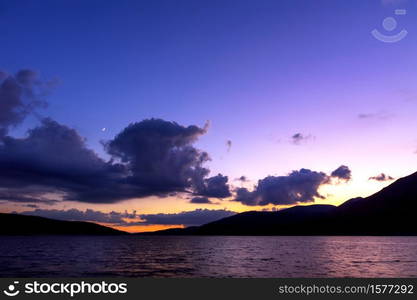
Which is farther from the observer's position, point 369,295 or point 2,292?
point 369,295

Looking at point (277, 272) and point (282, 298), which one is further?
point (277, 272)

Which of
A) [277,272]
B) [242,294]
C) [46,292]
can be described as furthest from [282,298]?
[277,272]

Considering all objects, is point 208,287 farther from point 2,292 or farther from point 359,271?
point 359,271

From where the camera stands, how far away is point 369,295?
36469mm

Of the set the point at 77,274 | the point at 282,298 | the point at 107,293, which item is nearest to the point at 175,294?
the point at 107,293

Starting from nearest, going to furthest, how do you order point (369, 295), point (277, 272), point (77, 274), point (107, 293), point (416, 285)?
1. point (107, 293)
2. point (369, 295)
3. point (416, 285)
4. point (77, 274)
5. point (277, 272)

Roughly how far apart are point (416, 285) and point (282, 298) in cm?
1553

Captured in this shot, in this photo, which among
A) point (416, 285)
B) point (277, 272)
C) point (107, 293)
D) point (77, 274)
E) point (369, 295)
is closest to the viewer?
point (107, 293)

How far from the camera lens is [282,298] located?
33688mm

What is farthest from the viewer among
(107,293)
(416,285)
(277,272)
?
(277,272)

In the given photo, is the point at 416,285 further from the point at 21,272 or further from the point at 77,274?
the point at 21,272

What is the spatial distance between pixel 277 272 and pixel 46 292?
161ft

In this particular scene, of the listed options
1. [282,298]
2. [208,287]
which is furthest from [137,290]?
[282,298]

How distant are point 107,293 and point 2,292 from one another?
9667mm
